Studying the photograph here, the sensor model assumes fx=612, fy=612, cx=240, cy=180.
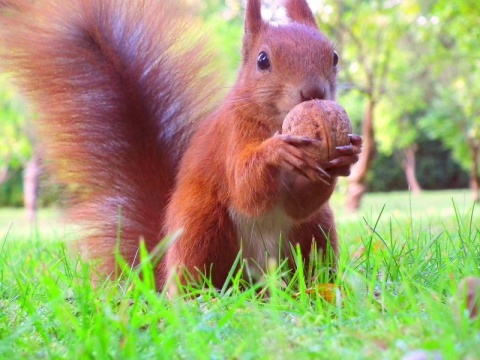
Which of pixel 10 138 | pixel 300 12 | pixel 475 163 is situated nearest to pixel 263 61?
pixel 300 12

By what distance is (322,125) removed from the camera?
1461 mm

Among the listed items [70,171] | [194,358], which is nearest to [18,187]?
[70,171]

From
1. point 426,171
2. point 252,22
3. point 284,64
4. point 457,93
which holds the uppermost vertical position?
point 457,93

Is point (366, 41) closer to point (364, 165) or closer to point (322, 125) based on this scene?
point (364, 165)

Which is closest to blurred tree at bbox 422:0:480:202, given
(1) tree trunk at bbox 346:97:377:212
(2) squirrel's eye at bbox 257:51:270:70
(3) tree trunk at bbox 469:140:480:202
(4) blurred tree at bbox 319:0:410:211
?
(3) tree trunk at bbox 469:140:480:202

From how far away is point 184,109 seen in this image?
2.05m

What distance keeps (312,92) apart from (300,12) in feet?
1.71

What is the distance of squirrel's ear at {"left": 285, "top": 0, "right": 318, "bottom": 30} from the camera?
1993 millimetres

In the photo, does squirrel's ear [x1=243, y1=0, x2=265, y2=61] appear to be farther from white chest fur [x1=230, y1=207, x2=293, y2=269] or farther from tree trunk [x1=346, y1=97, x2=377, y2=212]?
tree trunk [x1=346, y1=97, x2=377, y2=212]

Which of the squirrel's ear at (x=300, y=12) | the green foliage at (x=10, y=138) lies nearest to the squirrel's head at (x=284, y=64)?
the squirrel's ear at (x=300, y=12)

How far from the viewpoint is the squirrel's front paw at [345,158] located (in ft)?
4.84

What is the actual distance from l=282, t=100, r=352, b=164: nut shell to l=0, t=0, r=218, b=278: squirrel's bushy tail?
2.04 feet

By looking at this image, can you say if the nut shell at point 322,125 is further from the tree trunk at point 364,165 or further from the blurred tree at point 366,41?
the tree trunk at point 364,165

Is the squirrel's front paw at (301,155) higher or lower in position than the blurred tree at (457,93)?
lower
